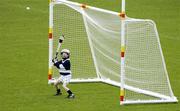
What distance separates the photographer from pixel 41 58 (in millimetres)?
25781

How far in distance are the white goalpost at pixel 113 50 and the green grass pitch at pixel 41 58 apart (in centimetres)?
45

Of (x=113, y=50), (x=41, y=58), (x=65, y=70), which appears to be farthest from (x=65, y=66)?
(x=41, y=58)

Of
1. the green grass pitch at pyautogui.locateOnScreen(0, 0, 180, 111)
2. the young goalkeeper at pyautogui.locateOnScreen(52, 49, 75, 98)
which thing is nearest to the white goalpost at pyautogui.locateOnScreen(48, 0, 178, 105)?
the green grass pitch at pyautogui.locateOnScreen(0, 0, 180, 111)

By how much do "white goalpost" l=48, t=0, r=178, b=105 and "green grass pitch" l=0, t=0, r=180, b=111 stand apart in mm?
446

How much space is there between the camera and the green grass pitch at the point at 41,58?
19.4 meters

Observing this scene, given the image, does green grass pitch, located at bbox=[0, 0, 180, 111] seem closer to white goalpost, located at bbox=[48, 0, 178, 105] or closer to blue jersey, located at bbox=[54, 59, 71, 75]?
white goalpost, located at bbox=[48, 0, 178, 105]

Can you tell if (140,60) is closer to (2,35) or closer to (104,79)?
(104,79)

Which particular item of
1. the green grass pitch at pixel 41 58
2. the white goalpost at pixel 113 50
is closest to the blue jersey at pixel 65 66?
the green grass pitch at pixel 41 58

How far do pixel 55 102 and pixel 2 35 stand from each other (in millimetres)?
10767

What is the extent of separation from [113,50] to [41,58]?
5.32m

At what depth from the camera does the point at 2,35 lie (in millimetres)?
29844

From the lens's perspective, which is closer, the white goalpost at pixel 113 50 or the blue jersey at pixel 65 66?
the white goalpost at pixel 113 50

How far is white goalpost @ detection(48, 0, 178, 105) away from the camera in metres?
19.4

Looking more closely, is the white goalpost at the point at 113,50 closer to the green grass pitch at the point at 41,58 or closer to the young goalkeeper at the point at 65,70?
the green grass pitch at the point at 41,58
